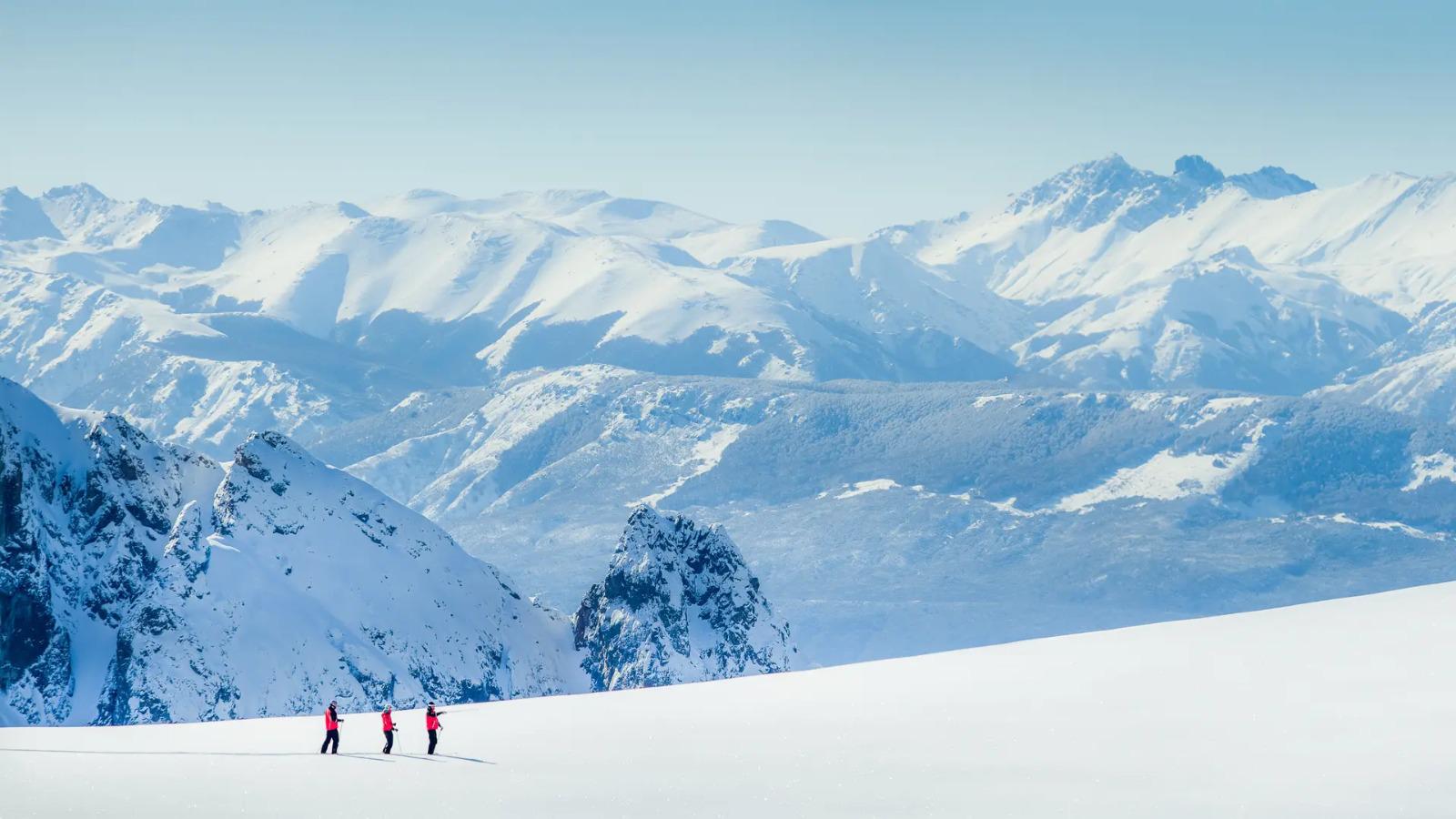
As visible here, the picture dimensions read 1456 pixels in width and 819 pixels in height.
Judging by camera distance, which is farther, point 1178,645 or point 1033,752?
point 1178,645

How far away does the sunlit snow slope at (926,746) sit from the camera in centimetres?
6962

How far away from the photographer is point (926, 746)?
78250mm

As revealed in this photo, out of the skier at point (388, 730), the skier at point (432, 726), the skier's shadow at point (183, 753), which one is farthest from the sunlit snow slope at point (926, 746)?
the skier at point (388, 730)

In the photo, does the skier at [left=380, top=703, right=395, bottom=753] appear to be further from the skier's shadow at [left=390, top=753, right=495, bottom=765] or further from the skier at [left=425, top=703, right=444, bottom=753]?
the skier at [left=425, top=703, right=444, bottom=753]

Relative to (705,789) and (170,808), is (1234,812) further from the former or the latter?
(170,808)

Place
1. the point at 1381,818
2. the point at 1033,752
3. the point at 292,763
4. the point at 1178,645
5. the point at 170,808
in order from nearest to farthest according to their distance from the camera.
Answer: the point at 1381,818, the point at 170,808, the point at 1033,752, the point at 292,763, the point at 1178,645

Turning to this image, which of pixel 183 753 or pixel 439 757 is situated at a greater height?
pixel 439 757

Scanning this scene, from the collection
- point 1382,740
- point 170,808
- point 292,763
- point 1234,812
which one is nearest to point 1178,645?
point 1382,740

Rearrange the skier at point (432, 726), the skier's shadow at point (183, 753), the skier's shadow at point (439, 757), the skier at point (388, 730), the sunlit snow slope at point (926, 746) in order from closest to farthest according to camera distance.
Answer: the sunlit snow slope at point (926, 746)
the skier's shadow at point (439, 757)
the skier at point (432, 726)
the skier at point (388, 730)
the skier's shadow at point (183, 753)

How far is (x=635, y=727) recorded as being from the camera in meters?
87.9

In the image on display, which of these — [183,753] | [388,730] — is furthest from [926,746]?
[183,753]

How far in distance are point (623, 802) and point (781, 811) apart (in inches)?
222

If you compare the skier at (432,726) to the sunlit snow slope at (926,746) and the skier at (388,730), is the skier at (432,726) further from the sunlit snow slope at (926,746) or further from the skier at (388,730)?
the skier at (388,730)

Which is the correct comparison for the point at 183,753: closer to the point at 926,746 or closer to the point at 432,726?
the point at 432,726
